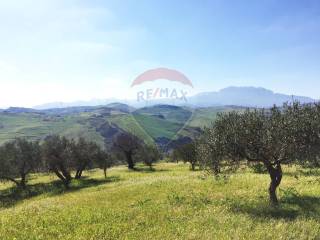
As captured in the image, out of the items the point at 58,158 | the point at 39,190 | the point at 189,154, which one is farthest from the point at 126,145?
the point at 39,190

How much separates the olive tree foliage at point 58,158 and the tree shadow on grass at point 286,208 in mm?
40882

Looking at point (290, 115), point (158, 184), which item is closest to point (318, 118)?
point (290, 115)

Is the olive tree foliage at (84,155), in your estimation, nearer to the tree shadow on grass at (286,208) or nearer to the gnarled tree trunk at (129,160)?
the gnarled tree trunk at (129,160)

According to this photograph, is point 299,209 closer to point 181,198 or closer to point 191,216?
point 191,216

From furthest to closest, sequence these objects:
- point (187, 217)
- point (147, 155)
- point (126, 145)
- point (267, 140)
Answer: point (126, 145)
point (147, 155)
point (267, 140)
point (187, 217)

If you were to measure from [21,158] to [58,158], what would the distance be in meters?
12.9

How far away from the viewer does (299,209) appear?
2636 centimetres

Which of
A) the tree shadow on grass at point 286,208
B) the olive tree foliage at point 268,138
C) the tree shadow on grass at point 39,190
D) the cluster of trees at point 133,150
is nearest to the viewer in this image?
the tree shadow on grass at point 286,208

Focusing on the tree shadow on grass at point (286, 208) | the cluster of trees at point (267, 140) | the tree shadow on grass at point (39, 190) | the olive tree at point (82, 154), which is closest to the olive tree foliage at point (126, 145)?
the olive tree at point (82, 154)

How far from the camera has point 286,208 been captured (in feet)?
88.0

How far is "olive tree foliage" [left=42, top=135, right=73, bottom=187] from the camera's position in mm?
63906

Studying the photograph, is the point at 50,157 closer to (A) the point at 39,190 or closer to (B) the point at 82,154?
(A) the point at 39,190

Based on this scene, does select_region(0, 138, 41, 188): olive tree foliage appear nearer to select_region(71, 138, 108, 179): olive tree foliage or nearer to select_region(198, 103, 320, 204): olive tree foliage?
select_region(71, 138, 108, 179): olive tree foliage

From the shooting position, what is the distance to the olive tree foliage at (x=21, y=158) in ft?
230
